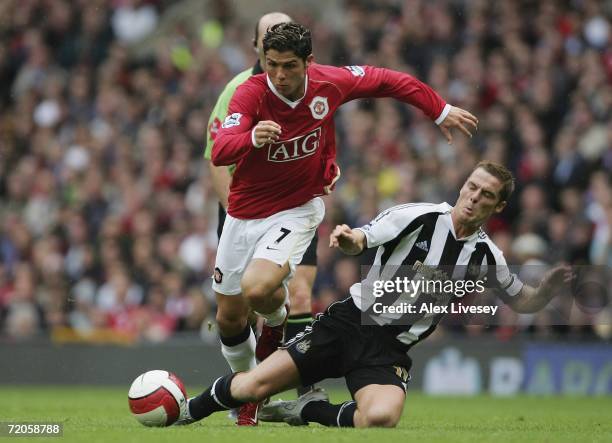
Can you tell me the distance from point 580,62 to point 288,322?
755cm

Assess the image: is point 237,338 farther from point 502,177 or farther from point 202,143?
point 202,143

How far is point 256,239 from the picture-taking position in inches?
311

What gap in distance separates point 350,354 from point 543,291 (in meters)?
1.22

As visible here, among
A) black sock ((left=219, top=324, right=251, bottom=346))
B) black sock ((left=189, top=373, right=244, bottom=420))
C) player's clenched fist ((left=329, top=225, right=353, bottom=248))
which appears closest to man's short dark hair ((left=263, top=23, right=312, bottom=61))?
player's clenched fist ((left=329, top=225, right=353, bottom=248))

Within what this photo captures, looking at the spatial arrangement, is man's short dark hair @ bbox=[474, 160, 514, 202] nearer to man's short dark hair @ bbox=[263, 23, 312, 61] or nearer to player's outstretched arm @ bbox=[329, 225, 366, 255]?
player's outstretched arm @ bbox=[329, 225, 366, 255]

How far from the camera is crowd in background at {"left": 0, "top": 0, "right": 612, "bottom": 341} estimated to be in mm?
13891

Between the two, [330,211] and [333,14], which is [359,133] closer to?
[330,211]

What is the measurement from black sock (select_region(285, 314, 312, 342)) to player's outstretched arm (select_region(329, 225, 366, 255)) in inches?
60.3

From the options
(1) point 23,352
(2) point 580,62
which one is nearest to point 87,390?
(1) point 23,352

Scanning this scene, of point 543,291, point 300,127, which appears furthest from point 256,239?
point 543,291

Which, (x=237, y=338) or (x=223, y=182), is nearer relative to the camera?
(x=237, y=338)

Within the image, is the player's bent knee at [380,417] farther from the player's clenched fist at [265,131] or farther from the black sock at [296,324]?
the player's clenched fist at [265,131]

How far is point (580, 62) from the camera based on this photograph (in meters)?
14.7

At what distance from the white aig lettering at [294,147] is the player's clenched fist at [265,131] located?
64cm
